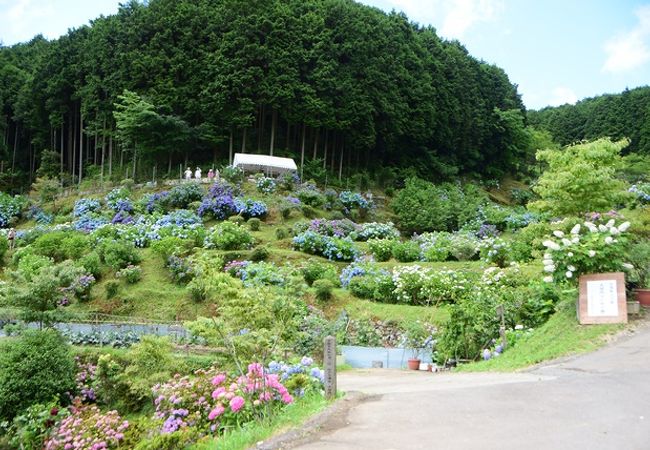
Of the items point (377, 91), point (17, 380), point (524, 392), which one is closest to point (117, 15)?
point (377, 91)

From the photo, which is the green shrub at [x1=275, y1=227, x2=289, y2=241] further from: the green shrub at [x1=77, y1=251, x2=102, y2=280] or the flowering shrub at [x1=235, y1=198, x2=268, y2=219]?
the green shrub at [x1=77, y1=251, x2=102, y2=280]

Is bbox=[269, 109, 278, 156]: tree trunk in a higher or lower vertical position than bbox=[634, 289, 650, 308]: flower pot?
higher

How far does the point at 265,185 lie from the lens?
31984mm

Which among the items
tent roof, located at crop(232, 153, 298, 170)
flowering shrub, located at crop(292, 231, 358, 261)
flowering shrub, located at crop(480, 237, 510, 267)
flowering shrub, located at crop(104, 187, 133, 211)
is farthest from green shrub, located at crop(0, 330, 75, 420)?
tent roof, located at crop(232, 153, 298, 170)

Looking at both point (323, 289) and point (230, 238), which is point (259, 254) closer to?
point (230, 238)

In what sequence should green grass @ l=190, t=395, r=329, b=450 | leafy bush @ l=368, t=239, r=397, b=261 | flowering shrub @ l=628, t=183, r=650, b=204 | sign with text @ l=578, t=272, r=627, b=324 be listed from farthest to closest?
A: 1. flowering shrub @ l=628, t=183, r=650, b=204
2. leafy bush @ l=368, t=239, r=397, b=261
3. sign with text @ l=578, t=272, r=627, b=324
4. green grass @ l=190, t=395, r=329, b=450

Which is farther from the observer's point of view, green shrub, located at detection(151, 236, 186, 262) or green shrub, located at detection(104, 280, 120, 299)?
green shrub, located at detection(151, 236, 186, 262)

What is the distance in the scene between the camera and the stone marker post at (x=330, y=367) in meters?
6.87

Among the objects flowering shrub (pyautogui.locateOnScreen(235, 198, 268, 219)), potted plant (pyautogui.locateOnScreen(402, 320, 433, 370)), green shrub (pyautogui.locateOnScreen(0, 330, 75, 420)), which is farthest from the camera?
flowering shrub (pyautogui.locateOnScreen(235, 198, 268, 219))

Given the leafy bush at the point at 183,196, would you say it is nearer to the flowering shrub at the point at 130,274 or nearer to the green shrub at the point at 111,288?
the flowering shrub at the point at 130,274

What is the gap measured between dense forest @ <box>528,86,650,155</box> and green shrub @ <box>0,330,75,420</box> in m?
51.5

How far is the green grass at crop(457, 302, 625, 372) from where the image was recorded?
9359 millimetres

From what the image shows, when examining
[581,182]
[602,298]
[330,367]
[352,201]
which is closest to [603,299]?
[602,298]

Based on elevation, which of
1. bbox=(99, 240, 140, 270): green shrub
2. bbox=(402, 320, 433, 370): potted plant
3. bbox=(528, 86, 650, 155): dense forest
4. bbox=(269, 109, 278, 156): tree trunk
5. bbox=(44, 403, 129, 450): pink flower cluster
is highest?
bbox=(528, 86, 650, 155): dense forest
